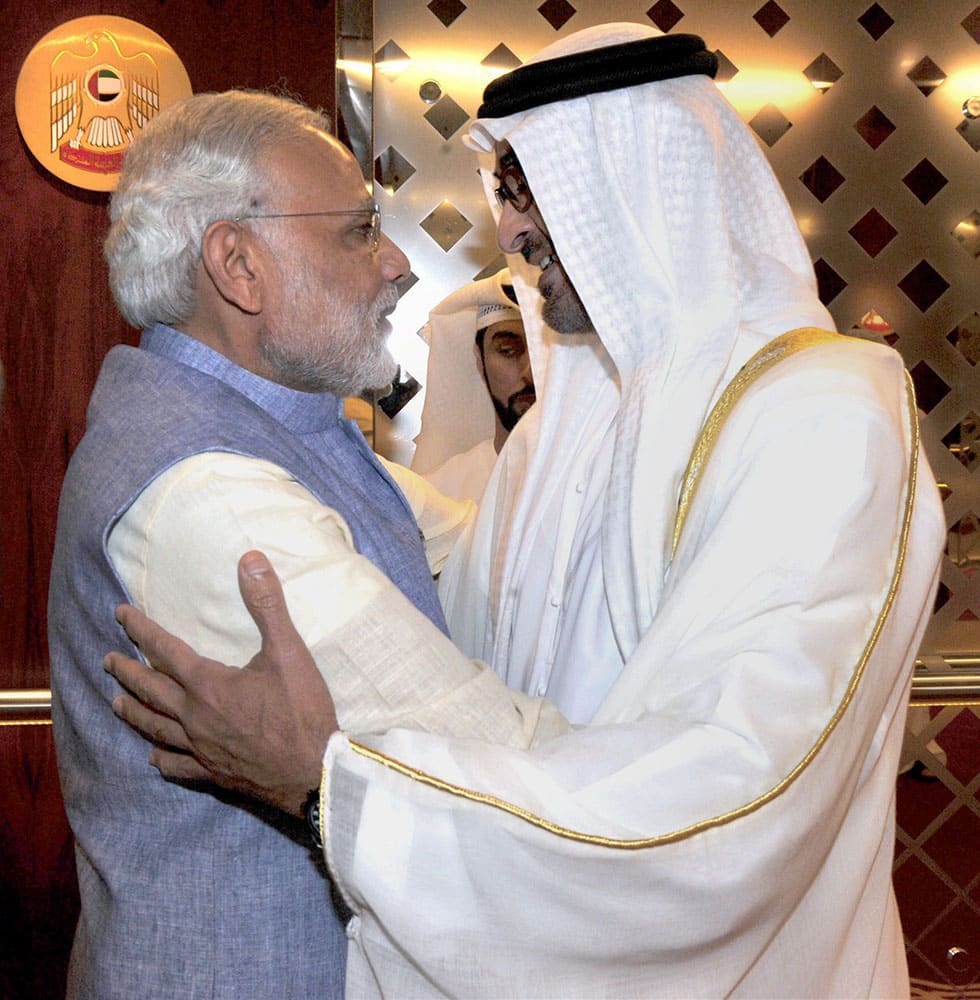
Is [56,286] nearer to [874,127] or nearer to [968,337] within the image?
[874,127]

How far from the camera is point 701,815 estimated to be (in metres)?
1.28

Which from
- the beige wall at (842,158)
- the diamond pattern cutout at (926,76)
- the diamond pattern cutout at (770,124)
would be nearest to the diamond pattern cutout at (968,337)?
the beige wall at (842,158)

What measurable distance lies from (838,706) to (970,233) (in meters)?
2.63

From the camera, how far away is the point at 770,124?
3438 millimetres

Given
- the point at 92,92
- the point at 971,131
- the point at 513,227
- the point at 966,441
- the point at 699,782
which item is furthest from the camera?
the point at 966,441

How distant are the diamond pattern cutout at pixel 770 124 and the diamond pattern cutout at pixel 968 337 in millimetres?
755

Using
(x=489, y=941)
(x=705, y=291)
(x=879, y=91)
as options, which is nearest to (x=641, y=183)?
(x=705, y=291)

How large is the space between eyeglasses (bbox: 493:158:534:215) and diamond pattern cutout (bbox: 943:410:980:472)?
2033 millimetres

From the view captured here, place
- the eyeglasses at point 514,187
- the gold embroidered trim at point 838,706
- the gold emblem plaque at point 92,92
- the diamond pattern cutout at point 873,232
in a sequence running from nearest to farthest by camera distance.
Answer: the gold embroidered trim at point 838,706 → the eyeglasses at point 514,187 → the gold emblem plaque at point 92,92 → the diamond pattern cutout at point 873,232

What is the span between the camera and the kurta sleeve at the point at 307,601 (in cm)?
136

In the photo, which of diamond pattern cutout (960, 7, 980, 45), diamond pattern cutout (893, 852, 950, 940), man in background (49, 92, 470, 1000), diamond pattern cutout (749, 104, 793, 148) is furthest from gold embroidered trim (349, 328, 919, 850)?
diamond pattern cutout (893, 852, 950, 940)

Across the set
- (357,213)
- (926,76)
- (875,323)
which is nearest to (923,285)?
(875,323)

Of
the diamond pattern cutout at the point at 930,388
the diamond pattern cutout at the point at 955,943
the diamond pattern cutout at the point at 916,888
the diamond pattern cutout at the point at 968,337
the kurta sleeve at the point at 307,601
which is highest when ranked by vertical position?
the kurta sleeve at the point at 307,601

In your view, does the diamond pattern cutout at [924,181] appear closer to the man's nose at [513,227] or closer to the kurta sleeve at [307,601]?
the man's nose at [513,227]
